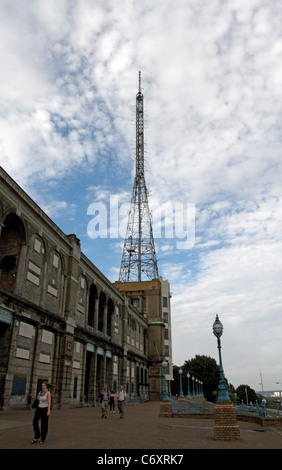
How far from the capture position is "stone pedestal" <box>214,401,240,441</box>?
11.1 meters

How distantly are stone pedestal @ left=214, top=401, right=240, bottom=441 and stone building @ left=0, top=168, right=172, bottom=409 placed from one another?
40.1 ft

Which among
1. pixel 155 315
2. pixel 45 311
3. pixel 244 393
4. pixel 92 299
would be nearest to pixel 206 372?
pixel 155 315

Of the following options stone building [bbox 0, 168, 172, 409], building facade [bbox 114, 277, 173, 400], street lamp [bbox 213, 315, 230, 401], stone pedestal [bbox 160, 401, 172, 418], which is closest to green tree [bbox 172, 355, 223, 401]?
building facade [bbox 114, 277, 173, 400]

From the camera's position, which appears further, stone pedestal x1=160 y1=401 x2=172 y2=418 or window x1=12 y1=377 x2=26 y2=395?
stone pedestal x1=160 y1=401 x2=172 y2=418

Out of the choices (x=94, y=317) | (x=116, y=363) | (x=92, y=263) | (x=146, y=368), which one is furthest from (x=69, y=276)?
(x=146, y=368)

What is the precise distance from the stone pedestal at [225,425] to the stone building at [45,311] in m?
12.2

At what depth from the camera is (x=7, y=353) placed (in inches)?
753

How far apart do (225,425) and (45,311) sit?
14879mm

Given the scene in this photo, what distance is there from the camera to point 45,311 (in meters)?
22.9

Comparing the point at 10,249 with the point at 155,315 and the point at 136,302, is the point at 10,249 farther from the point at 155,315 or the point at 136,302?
the point at 136,302

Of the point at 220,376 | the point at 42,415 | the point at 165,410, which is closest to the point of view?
the point at 42,415

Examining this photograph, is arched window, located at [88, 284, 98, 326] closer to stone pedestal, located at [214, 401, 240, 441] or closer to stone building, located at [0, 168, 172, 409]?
stone building, located at [0, 168, 172, 409]
